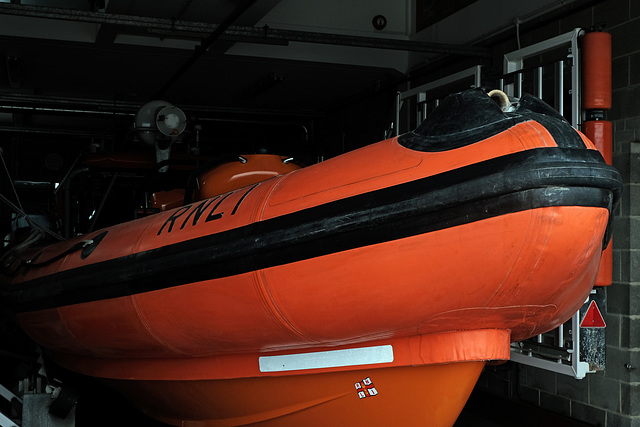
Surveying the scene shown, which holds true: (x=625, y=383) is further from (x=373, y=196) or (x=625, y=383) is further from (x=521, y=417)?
(x=373, y=196)

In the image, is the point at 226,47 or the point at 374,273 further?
the point at 226,47

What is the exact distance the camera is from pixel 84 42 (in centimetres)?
539

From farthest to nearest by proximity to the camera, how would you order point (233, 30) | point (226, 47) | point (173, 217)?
1. point (226, 47)
2. point (233, 30)
3. point (173, 217)

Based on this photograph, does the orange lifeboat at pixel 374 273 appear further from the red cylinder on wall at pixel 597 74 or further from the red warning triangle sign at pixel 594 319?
the red cylinder on wall at pixel 597 74

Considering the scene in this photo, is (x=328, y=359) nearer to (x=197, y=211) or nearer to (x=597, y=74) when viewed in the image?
(x=197, y=211)

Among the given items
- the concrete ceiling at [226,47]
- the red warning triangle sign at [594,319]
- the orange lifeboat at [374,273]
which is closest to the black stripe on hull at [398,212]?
the orange lifeboat at [374,273]

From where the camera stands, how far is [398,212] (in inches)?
69.7

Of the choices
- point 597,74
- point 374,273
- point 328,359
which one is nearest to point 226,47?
point 597,74

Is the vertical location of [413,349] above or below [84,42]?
below

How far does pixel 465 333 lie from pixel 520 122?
0.57m

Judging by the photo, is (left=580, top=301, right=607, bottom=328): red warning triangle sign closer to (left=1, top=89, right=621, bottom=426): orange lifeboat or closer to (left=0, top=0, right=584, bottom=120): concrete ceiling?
(left=1, top=89, right=621, bottom=426): orange lifeboat

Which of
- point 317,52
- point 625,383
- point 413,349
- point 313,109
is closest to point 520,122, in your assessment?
point 413,349

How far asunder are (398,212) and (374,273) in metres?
0.17

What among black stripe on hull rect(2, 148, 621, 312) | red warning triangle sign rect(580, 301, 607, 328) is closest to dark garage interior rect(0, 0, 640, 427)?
red warning triangle sign rect(580, 301, 607, 328)
